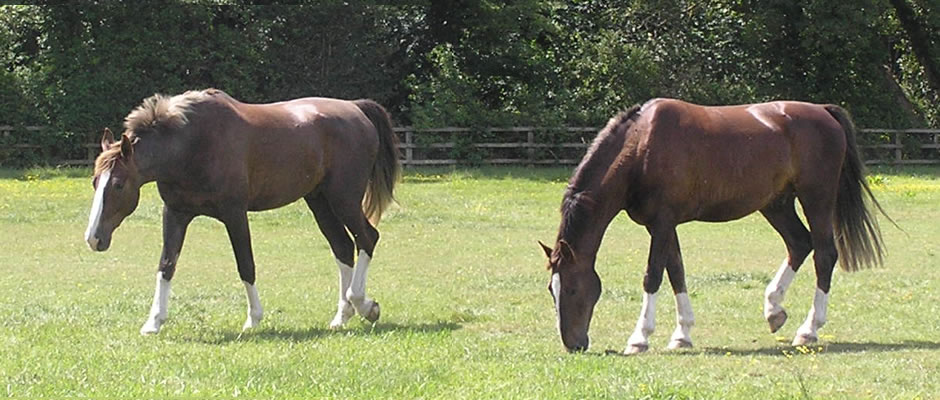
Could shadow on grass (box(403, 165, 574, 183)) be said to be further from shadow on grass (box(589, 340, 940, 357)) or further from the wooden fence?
shadow on grass (box(589, 340, 940, 357))

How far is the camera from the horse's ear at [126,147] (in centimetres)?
1080

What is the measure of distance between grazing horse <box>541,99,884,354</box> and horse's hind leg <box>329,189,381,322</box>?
7.86 feet

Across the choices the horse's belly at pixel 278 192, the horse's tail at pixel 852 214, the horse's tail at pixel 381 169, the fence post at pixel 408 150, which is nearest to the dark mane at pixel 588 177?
the horse's tail at pixel 852 214

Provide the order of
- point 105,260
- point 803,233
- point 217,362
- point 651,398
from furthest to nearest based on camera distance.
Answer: point 105,260
point 803,233
point 217,362
point 651,398

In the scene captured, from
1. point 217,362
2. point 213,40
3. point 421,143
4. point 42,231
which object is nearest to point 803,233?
point 217,362

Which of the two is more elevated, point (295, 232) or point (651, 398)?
point (651, 398)

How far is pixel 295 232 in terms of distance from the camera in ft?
70.0

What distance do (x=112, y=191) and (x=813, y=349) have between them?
577 centimetres

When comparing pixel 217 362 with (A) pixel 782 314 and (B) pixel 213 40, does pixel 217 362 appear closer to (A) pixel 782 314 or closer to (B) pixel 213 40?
(A) pixel 782 314

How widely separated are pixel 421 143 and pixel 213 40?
656cm

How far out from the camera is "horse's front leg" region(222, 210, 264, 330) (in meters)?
11.4

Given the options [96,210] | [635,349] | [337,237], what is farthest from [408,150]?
[635,349]

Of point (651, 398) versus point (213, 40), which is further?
point (213, 40)

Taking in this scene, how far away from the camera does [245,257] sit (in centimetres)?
1160
